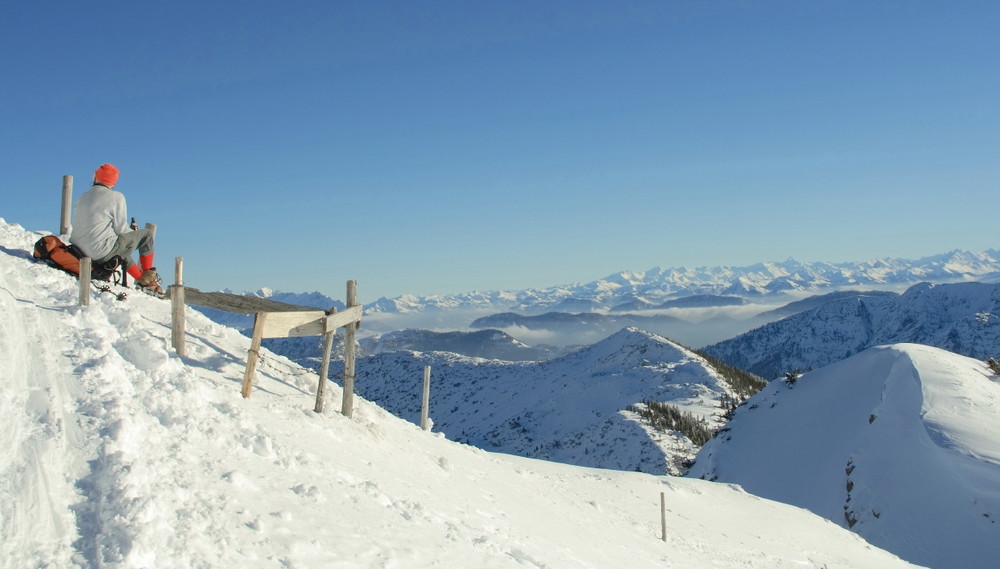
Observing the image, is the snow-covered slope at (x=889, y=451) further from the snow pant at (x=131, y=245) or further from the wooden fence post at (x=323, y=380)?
the snow pant at (x=131, y=245)

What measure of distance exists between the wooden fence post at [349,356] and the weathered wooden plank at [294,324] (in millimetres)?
678

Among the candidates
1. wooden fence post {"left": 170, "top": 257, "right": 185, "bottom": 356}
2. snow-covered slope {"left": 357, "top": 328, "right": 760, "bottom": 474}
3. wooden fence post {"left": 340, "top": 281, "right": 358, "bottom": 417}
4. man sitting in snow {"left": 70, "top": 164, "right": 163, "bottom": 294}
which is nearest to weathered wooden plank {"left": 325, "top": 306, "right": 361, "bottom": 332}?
wooden fence post {"left": 340, "top": 281, "right": 358, "bottom": 417}

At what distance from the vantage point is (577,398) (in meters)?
104

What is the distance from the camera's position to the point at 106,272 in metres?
14.6

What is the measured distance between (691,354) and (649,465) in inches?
2130

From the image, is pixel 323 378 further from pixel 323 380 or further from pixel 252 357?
pixel 252 357

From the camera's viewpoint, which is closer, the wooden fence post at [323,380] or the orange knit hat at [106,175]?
the wooden fence post at [323,380]

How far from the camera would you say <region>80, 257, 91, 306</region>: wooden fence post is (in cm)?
1254

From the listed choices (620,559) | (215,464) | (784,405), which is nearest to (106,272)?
(215,464)

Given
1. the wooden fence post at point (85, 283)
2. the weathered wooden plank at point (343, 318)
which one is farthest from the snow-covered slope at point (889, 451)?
the wooden fence post at point (85, 283)

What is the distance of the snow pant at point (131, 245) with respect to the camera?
47.1 ft

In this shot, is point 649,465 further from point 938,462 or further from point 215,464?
point 215,464

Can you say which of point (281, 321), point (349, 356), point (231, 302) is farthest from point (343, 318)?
point (231, 302)

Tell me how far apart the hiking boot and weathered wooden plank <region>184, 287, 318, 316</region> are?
2.35 meters
